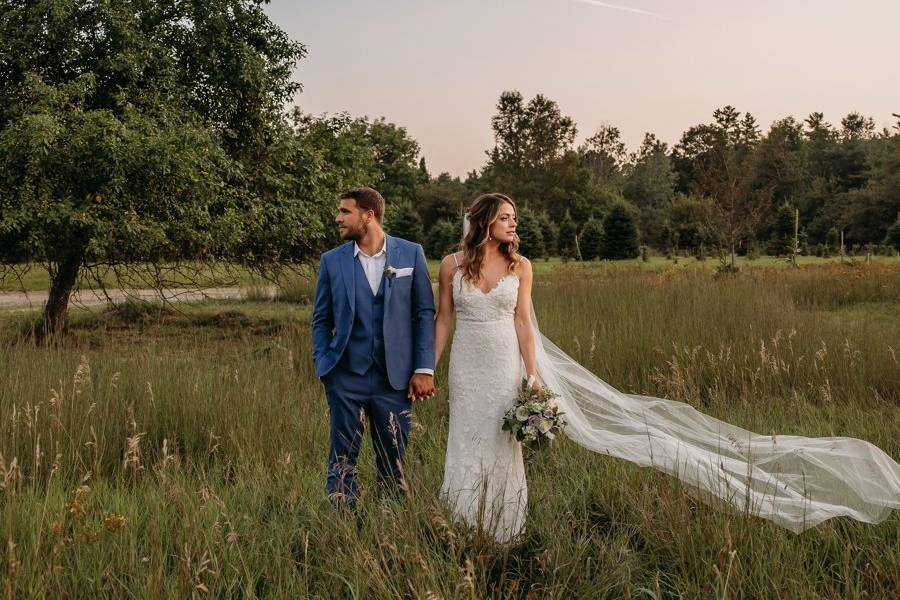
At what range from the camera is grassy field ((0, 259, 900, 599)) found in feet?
9.81

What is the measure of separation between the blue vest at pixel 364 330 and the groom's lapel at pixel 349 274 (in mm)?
19

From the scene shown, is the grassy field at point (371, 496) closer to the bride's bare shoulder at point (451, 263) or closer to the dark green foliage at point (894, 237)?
the bride's bare shoulder at point (451, 263)

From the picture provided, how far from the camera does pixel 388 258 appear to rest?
4.25 meters

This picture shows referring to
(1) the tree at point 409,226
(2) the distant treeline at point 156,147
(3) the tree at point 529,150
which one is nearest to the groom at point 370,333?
(2) the distant treeline at point 156,147

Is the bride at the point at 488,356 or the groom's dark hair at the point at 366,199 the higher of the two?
the groom's dark hair at the point at 366,199

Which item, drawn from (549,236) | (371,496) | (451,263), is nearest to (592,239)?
(549,236)

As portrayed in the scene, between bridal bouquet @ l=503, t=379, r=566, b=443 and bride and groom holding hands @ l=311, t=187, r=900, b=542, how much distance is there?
7.3 inches

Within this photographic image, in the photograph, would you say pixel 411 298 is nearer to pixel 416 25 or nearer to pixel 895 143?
pixel 416 25

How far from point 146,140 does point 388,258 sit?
696cm

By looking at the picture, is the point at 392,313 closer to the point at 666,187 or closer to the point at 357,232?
the point at 357,232

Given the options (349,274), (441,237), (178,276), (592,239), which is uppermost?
(441,237)

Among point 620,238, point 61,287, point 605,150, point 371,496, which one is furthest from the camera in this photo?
point 605,150

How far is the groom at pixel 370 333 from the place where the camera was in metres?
4.16

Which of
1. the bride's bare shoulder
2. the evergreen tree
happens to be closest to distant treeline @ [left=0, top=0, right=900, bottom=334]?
the bride's bare shoulder
